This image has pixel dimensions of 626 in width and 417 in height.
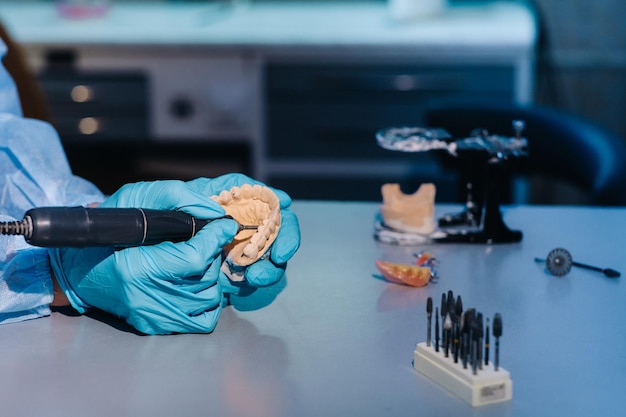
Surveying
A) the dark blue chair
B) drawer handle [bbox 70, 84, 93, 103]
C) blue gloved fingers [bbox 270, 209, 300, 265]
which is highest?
blue gloved fingers [bbox 270, 209, 300, 265]

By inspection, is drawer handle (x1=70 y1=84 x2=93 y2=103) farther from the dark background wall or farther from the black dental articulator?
the black dental articulator

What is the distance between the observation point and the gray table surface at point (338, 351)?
34.9 inches

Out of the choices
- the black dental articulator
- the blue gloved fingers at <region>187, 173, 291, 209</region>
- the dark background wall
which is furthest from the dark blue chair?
the dark background wall

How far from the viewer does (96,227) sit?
3.25 feet

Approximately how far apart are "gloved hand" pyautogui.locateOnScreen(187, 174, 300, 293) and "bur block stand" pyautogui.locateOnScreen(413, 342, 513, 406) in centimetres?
27

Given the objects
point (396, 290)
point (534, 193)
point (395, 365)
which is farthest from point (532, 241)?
point (534, 193)

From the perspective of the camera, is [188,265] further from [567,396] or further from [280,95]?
[280,95]

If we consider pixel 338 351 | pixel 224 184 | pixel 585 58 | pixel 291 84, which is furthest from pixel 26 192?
pixel 585 58

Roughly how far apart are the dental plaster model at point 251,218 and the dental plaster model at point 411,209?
303 mm

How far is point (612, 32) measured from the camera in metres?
3.24

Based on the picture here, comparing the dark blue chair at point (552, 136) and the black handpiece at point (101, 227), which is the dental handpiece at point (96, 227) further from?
the dark blue chair at point (552, 136)

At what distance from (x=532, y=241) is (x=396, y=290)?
326 millimetres

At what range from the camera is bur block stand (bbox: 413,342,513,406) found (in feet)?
2.87

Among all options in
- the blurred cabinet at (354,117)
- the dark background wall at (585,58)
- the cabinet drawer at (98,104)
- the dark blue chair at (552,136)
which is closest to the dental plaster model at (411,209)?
the dark blue chair at (552,136)
